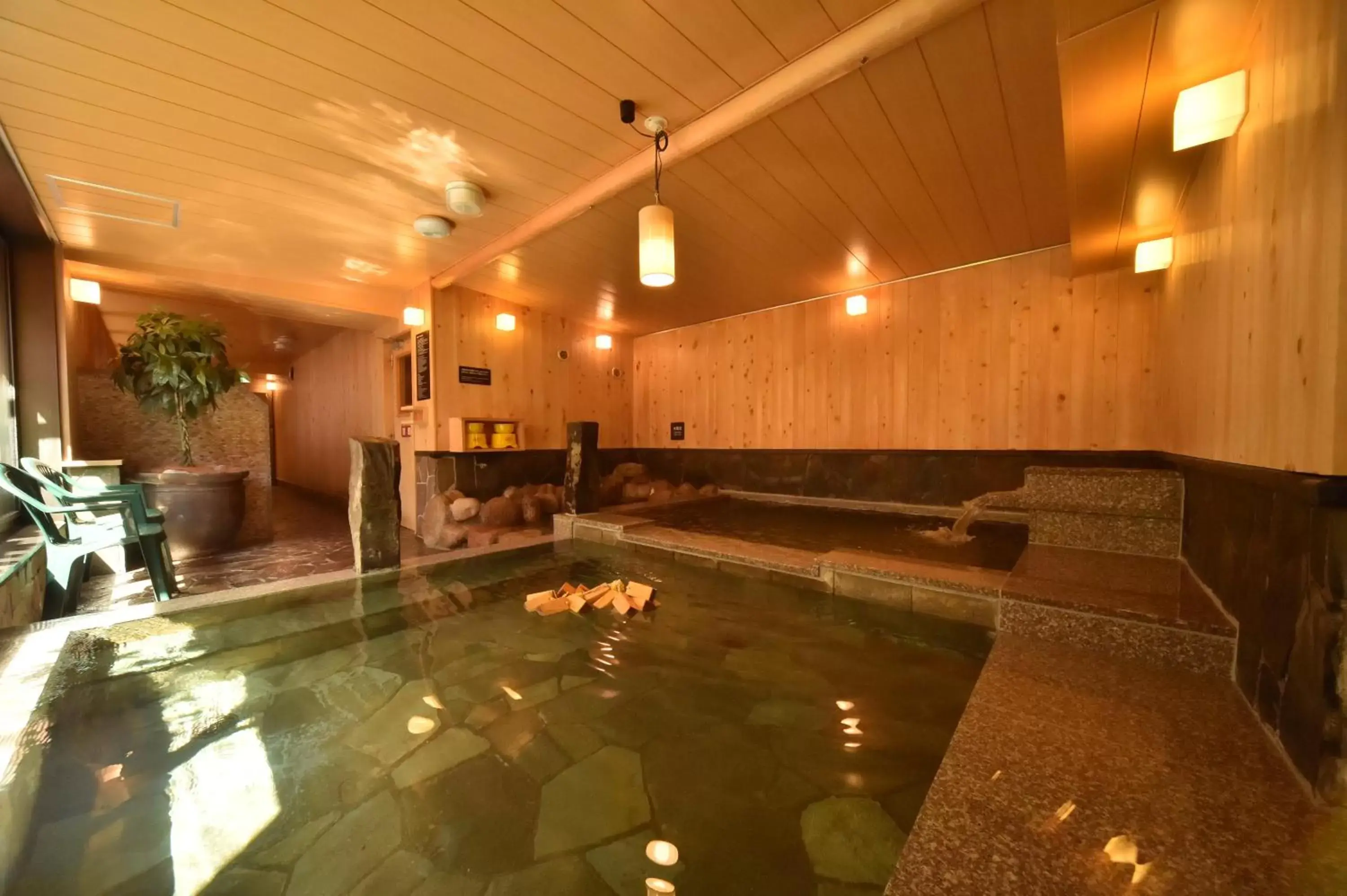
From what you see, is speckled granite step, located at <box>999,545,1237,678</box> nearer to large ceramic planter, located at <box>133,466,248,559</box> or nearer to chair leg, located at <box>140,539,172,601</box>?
chair leg, located at <box>140,539,172,601</box>

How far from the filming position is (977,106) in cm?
226

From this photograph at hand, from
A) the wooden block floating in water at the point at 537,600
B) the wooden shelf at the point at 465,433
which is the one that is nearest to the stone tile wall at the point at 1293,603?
the wooden block floating in water at the point at 537,600

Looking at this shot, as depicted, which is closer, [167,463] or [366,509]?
[366,509]

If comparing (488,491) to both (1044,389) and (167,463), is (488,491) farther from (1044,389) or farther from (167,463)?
(1044,389)

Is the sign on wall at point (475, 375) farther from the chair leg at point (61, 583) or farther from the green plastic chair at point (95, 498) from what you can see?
the chair leg at point (61, 583)

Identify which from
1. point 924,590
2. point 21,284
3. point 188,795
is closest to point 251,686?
point 188,795

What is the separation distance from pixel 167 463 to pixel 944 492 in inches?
307

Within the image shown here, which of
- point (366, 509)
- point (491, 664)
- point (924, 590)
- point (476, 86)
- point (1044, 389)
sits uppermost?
point (476, 86)

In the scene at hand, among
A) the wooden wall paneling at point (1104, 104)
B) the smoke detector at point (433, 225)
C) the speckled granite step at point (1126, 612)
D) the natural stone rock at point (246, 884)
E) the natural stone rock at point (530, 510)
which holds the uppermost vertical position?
the smoke detector at point (433, 225)

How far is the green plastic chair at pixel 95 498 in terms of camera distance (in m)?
2.57

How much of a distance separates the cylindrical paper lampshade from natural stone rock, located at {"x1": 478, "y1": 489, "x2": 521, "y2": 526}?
3.56 m

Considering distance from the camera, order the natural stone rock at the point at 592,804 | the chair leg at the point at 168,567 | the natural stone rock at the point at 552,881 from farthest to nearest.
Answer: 1. the chair leg at the point at 168,567
2. the natural stone rock at the point at 592,804
3. the natural stone rock at the point at 552,881

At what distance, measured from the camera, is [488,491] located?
5418 millimetres

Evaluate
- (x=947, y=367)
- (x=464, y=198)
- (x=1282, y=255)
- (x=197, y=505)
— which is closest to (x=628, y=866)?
(x=1282, y=255)
